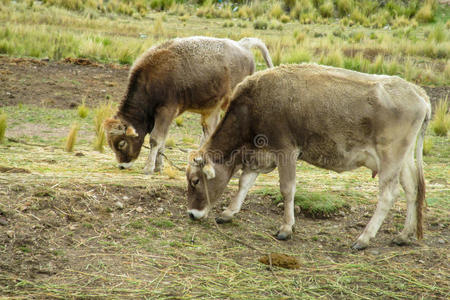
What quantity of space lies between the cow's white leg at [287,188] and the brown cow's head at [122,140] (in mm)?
3094

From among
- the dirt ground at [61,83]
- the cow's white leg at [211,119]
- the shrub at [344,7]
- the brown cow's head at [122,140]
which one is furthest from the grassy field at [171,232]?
the shrub at [344,7]

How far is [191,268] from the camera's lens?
5.76m

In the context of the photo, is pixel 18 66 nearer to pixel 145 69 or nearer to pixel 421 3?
pixel 145 69

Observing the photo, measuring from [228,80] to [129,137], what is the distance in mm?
2018

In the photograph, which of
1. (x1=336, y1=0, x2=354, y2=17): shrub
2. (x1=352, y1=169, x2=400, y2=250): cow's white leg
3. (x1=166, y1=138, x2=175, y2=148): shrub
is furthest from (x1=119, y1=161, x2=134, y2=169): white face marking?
(x1=336, y1=0, x2=354, y2=17): shrub

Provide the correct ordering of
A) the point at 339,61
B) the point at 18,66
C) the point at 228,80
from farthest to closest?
the point at 339,61, the point at 18,66, the point at 228,80

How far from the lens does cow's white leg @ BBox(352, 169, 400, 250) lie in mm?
6645

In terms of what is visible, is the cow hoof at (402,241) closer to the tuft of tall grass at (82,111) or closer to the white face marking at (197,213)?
the white face marking at (197,213)

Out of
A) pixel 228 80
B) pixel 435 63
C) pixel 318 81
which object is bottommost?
pixel 435 63

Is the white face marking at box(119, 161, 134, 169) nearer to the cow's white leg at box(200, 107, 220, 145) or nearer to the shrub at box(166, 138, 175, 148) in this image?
the cow's white leg at box(200, 107, 220, 145)

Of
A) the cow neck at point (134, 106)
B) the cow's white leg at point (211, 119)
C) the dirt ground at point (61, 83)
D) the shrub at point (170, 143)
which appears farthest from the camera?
the dirt ground at point (61, 83)

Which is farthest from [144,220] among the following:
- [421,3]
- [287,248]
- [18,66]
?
[421,3]

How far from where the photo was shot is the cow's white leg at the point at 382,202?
6.64m

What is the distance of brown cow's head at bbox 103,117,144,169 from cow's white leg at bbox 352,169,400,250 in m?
4.04
